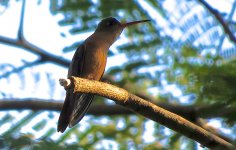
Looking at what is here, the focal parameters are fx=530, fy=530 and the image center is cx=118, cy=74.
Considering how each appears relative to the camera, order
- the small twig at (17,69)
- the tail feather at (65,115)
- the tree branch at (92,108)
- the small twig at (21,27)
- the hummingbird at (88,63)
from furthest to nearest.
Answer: the small twig at (21,27), the small twig at (17,69), the tree branch at (92,108), the hummingbird at (88,63), the tail feather at (65,115)

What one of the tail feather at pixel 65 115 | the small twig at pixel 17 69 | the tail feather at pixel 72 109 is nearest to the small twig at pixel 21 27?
the small twig at pixel 17 69

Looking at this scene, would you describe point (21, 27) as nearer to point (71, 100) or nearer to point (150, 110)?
point (71, 100)

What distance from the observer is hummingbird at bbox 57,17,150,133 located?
4.23 metres

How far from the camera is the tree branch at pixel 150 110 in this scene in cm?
301

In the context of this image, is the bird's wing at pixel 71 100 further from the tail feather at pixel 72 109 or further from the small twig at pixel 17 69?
the small twig at pixel 17 69

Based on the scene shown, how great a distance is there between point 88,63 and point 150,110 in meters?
2.18

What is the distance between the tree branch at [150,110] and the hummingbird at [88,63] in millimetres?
714

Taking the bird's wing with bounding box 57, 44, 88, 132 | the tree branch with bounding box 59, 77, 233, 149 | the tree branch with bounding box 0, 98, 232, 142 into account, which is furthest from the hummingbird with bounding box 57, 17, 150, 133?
the tree branch with bounding box 59, 77, 233, 149

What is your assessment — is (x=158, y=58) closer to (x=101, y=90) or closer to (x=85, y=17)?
(x=85, y=17)

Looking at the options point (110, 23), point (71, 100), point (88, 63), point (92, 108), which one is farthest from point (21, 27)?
point (71, 100)

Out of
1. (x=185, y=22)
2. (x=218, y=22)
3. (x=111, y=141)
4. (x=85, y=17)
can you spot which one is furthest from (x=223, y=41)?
(x=85, y=17)

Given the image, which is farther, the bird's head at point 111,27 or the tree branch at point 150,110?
the bird's head at point 111,27

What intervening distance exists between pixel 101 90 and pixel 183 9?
2.70m

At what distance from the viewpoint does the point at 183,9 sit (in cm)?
558
